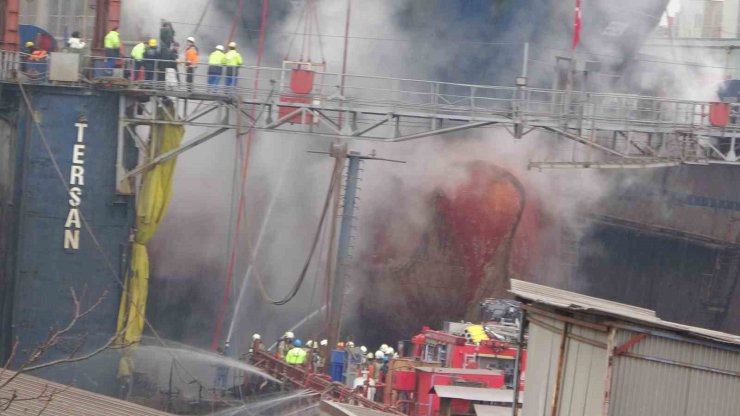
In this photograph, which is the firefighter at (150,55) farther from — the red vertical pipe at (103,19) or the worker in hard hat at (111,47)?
the red vertical pipe at (103,19)

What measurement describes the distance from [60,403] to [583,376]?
5.98 m

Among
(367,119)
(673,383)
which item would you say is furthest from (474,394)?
(367,119)

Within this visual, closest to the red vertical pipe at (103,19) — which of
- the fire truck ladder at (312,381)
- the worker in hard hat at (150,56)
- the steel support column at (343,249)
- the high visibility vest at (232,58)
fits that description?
the worker in hard hat at (150,56)

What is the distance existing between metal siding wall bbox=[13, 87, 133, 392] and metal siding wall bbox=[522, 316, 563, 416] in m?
11.3

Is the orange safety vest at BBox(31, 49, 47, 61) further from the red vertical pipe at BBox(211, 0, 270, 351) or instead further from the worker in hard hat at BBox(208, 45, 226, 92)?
the red vertical pipe at BBox(211, 0, 270, 351)

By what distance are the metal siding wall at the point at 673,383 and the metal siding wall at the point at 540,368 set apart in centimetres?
125

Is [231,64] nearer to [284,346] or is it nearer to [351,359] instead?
[284,346]

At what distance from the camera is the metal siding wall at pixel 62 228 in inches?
965

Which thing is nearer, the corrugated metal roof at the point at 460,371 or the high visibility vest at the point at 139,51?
the corrugated metal roof at the point at 460,371

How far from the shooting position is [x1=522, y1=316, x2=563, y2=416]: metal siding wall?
576 inches

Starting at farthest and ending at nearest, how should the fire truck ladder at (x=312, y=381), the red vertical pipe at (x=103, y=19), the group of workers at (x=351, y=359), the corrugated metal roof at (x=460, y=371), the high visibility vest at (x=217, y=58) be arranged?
the high visibility vest at (x=217, y=58) < the red vertical pipe at (x=103, y=19) < the group of workers at (x=351, y=359) < the corrugated metal roof at (x=460, y=371) < the fire truck ladder at (x=312, y=381)

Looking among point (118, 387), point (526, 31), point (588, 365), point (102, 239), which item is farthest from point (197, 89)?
point (588, 365)

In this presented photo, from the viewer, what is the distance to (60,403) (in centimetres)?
1583

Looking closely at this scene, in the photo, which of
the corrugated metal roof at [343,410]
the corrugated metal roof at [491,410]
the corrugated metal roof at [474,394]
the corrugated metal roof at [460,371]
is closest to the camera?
the corrugated metal roof at [343,410]
